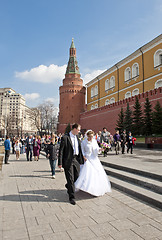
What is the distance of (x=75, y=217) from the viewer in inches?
132

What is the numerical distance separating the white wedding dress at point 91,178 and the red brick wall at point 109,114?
19798 mm

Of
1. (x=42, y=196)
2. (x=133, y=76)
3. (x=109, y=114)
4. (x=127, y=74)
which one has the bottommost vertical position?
(x=42, y=196)

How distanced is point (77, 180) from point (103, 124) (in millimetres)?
30080

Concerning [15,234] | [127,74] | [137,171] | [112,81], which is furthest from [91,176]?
[112,81]

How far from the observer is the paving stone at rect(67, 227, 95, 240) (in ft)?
8.73

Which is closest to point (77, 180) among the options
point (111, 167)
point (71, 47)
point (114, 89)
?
point (111, 167)

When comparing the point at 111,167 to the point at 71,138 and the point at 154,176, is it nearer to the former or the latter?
the point at 154,176

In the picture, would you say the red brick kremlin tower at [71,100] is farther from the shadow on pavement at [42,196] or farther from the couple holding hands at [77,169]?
the couple holding hands at [77,169]

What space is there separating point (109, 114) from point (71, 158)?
94.5 feet

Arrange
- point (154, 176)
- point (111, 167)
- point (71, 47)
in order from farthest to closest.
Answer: point (71, 47) < point (111, 167) < point (154, 176)

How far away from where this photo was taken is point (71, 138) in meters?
4.50

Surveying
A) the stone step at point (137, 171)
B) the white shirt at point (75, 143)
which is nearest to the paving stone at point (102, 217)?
the white shirt at point (75, 143)

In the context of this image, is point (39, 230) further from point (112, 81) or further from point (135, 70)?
point (112, 81)

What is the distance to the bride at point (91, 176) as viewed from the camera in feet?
14.3
